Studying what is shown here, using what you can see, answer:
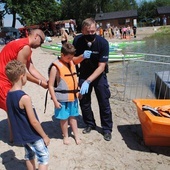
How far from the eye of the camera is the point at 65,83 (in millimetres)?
3785

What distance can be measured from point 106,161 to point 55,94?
4.03ft

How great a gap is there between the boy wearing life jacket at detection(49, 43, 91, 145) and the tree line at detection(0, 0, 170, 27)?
33.9m

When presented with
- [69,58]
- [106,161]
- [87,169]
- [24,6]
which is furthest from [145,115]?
[24,6]

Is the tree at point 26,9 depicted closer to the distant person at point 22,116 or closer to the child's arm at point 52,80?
the child's arm at point 52,80

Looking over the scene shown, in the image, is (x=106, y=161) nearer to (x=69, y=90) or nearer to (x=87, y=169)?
(x=87, y=169)

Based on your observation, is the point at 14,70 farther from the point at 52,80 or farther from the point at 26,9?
the point at 26,9

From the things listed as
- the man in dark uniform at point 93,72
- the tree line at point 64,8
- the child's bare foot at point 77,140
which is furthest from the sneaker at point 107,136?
the tree line at point 64,8

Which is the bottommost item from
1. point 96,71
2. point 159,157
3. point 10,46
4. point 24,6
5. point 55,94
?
point 159,157

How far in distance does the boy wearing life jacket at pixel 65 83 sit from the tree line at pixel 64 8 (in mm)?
33921

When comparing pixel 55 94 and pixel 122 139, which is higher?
pixel 55 94

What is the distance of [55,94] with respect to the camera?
12.6ft

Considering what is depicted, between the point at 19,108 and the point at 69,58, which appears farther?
the point at 69,58

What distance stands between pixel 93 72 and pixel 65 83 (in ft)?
1.93

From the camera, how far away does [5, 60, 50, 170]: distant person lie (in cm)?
261
